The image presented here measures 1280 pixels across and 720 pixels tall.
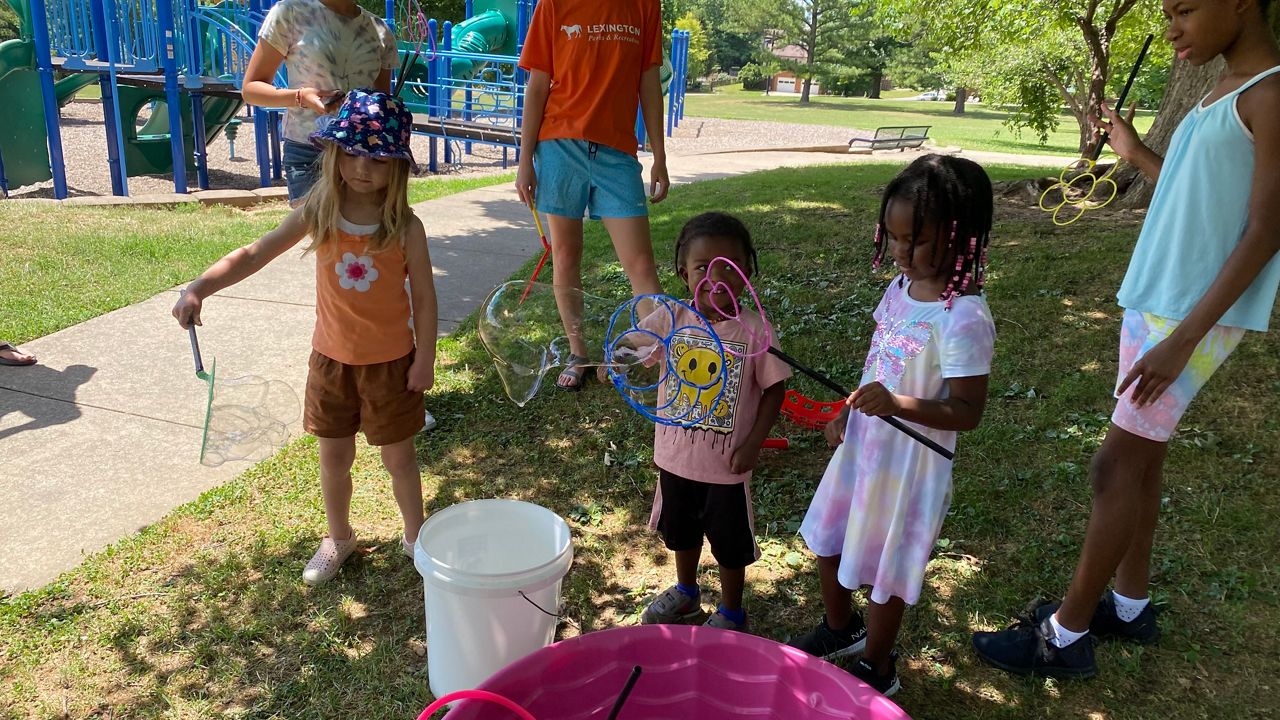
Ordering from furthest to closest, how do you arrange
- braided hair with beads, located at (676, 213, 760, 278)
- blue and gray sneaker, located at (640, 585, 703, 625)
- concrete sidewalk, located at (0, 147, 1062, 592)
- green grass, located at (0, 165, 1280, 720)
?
concrete sidewalk, located at (0, 147, 1062, 592) → blue and gray sneaker, located at (640, 585, 703, 625) → green grass, located at (0, 165, 1280, 720) → braided hair with beads, located at (676, 213, 760, 278)

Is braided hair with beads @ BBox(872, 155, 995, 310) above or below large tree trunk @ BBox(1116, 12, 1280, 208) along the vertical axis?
below

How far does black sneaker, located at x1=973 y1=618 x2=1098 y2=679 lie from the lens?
246 cm

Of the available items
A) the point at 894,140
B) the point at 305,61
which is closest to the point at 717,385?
the point at 305,61

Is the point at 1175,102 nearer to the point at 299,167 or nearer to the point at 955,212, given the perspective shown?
the point at 955,212

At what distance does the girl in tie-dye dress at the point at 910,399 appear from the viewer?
77.9 inches

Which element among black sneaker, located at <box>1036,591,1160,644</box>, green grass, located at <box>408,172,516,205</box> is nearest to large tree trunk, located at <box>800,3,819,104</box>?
green grass, located at <box>408,172,516,205</box>

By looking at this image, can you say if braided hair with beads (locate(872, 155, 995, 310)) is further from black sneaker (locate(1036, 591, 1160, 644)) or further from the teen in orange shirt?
the teen in orange shirt

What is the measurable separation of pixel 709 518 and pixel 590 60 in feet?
7.23

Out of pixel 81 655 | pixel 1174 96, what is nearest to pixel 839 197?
pixel 1174 96

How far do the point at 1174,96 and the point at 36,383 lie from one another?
7.70m

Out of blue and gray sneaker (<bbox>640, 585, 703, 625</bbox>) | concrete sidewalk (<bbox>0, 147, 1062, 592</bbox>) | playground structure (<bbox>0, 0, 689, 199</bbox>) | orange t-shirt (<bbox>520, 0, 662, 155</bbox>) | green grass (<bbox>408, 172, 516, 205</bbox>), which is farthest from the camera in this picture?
green grass (<bbox>408, 172, 516, 205</bbox>)

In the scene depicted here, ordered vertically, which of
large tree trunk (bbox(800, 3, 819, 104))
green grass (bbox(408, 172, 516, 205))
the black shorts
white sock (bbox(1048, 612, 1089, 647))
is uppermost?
large tree trunk (bbox(800, 3, 819, 104))

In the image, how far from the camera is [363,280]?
8.45 feet

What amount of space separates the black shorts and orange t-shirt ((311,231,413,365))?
972mm
